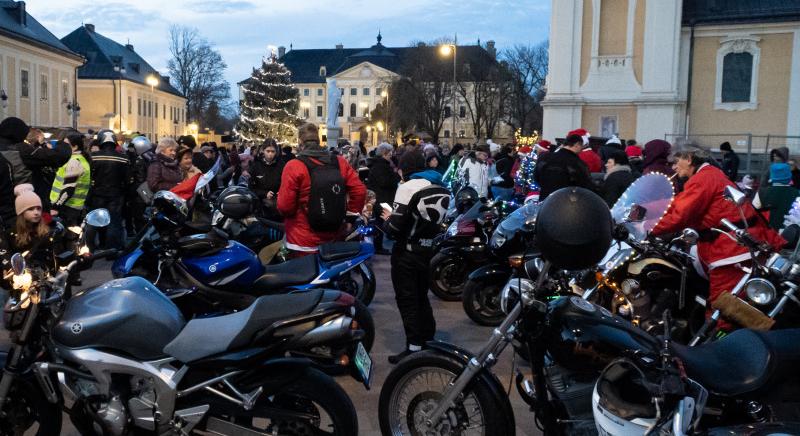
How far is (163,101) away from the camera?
79.2 meters

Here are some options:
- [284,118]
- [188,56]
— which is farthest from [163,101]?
[284,118]

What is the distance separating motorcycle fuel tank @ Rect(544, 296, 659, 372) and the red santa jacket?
8.05 ft

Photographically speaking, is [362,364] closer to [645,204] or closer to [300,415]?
[300,415]

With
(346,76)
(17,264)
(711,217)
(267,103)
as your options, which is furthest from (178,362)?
(346,76)

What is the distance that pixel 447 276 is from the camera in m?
8.97

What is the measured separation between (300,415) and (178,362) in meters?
0.64

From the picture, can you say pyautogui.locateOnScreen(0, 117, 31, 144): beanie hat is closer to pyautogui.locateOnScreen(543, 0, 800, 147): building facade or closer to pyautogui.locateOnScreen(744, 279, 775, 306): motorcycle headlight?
pyautogui.locateOnScreen(744, 279, 775, 306): motorcycle headlight

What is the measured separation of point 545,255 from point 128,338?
2018 millimetres

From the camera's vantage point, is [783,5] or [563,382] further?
[783,5]

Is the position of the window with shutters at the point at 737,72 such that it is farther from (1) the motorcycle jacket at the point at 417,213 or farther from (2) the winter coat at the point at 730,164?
(1) the motorcycle jacket at the point at 417,213

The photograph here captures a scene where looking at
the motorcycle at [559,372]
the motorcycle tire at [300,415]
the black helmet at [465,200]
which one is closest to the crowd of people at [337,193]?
the black helmet at [465,200]

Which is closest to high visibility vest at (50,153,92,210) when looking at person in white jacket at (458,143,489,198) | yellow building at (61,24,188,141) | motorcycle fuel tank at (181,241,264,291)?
motorcycle fuel tank at (181,241,264,291)

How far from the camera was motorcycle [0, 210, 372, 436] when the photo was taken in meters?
3.63

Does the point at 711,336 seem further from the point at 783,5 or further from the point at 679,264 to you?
the point at 783,5
